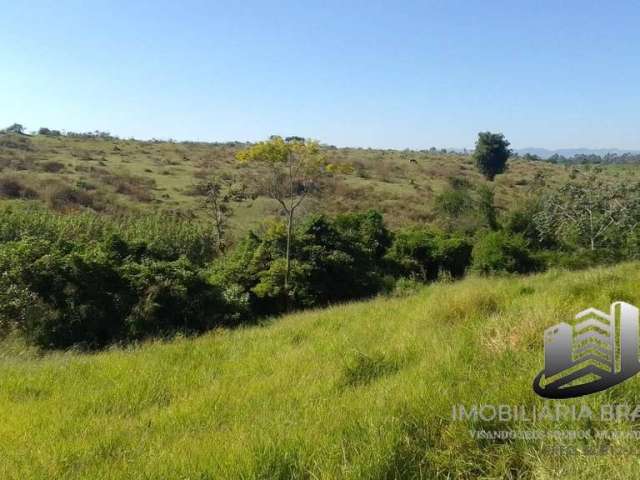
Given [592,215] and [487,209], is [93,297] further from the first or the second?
[487,209]

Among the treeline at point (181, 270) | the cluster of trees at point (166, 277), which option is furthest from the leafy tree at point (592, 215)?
the cluster of trees at point (166, 277)

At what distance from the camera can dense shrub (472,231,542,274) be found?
19109 millimetres

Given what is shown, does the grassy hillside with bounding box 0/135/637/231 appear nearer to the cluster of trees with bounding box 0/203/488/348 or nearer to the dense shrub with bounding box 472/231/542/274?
the cluster of trees with bounding box 0/203/488/348

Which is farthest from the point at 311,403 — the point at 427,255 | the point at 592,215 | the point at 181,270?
the point at 592,215

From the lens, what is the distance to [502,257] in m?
19.2

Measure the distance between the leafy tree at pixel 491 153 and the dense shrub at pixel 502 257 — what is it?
36.4 m

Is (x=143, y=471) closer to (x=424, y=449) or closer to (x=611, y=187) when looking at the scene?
(x=424, y=449)

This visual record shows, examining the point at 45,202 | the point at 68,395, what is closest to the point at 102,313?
the point at 68,395

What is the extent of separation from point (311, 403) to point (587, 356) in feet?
8.50

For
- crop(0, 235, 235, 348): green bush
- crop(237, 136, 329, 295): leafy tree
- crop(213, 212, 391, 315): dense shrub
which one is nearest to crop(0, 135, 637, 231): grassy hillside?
crop(213, 212, 391, 315): dense shrub

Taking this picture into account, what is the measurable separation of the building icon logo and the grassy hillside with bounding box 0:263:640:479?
139 millimetres

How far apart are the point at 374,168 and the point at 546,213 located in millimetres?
28474

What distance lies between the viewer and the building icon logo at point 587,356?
3.66 metres

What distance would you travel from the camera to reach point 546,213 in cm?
2380
